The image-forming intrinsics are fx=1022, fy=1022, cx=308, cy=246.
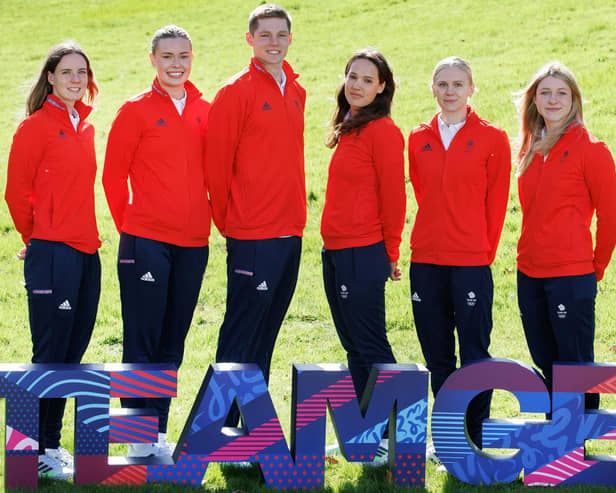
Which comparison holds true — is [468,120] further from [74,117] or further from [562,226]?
[74,117]

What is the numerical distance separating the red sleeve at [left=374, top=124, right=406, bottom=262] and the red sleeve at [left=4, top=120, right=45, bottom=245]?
1.91 metres

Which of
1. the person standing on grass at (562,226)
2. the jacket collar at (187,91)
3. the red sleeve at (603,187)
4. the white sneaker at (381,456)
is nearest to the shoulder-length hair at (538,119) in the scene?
the person standing on grass at (562,226)

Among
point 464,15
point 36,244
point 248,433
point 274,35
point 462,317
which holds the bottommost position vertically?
point 248,433

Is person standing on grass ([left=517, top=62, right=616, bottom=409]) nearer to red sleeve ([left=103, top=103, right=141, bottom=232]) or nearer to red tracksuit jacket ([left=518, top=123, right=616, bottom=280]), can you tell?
red tracksuit jacket ([left=518, top=123, right=616, bottom=280])

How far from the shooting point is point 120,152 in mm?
5836

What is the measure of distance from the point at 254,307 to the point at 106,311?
12.1ft

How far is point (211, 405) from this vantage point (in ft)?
17.7

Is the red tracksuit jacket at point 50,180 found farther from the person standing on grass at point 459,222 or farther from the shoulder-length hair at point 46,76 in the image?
the person standing on grass at point 459,222

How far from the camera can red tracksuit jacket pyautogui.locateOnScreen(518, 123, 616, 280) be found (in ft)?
18.9

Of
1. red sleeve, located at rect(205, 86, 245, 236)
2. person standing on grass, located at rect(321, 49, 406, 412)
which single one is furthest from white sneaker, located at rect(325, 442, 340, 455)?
red sleeve, located at rect(205, 86, 245, 236)

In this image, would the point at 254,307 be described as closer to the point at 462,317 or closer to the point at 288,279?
the point at 288,279

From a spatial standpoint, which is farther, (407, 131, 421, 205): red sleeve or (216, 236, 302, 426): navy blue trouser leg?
(407, 131, 421, 205): red sleeve

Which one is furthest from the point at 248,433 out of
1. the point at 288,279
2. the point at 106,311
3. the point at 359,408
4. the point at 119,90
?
the point at 119,90

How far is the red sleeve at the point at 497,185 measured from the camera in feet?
19.7
